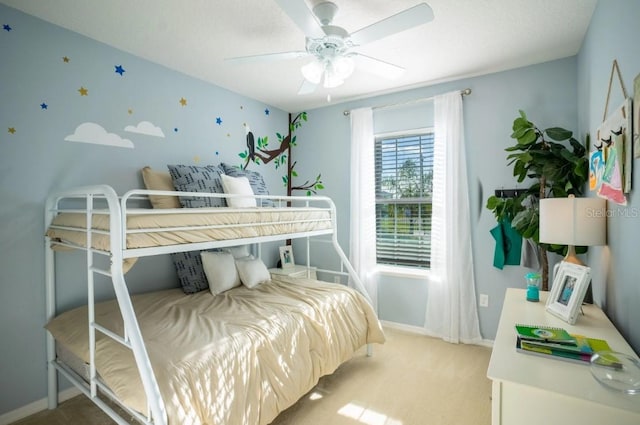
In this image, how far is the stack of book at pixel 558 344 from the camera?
1133 mm

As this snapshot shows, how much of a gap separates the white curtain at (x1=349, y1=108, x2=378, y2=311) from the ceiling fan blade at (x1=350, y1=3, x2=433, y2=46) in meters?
1.70

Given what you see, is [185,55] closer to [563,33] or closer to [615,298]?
[563,33]

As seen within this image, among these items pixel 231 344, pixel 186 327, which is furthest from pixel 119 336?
pixel 231 344

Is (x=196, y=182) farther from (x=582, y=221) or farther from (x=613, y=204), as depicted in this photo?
(x=613, y=204)

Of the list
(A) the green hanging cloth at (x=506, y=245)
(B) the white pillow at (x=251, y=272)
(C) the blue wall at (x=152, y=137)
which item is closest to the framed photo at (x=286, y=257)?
(B) the white pillow at (x=251, y=272)

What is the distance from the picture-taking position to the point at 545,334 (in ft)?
4.18

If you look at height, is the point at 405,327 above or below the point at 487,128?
below

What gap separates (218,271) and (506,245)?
2443 mm

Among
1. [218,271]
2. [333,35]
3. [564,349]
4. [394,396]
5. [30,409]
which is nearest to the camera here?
[564,349]

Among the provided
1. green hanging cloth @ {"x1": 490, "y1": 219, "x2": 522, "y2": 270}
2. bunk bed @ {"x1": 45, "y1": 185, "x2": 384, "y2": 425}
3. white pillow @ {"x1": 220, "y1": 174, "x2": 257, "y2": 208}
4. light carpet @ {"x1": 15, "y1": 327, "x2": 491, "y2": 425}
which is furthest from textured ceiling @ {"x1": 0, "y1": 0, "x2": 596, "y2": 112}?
light carpet @ {"x1": 15, "y1": 327, "x2": 491, "y2": 425}

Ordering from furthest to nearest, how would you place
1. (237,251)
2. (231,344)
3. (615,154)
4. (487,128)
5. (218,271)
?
(237,251)
(487,128)
(218,271)
(231,344)
(615,154)

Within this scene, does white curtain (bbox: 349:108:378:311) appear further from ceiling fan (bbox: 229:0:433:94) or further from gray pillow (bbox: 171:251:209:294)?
gray pillow (bbox: 171:251:209:294)

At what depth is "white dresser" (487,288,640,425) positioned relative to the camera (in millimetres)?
886

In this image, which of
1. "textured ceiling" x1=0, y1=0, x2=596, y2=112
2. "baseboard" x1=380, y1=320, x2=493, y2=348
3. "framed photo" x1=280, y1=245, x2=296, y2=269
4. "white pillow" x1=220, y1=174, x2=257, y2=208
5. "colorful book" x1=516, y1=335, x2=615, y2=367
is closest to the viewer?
"colorful book" x1=516, y1=335, x2=615, y2=367
